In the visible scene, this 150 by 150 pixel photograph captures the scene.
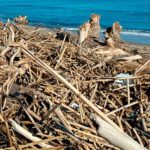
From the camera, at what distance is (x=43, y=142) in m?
4.11

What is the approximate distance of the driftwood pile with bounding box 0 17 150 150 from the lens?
3.80m

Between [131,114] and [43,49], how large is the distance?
2.47 meters

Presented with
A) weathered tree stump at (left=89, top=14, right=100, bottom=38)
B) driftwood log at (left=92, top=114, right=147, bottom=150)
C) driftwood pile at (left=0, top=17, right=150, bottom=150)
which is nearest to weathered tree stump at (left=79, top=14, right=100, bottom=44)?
weathered tree stump at (left=89, top=14, right=100, bottom=38)

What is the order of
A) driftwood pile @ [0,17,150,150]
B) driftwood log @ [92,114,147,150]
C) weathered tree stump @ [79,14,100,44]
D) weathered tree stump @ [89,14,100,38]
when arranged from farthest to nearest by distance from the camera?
weathered tree stump @ [89,14,100,38]
weathered tree stump @ [79,14,100,44]
driftwood pile @ [0,17,150,150]
driftwood log @ [92,114,147,150]

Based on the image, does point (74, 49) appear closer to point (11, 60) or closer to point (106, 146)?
point (11, 60)

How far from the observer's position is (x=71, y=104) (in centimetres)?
472

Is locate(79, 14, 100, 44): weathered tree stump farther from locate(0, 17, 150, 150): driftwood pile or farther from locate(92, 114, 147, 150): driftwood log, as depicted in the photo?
locate(92, 114, 147, 150): driftwood log

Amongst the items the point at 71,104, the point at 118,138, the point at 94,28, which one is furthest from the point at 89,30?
the point at 118,138

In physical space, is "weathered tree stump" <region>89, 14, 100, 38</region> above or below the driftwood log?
above

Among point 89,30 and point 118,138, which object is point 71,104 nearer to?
point 118,138

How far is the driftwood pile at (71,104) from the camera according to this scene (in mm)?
A: 3803

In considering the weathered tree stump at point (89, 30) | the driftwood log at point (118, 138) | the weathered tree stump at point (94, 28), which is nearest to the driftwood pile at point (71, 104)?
the driftwood log at point (118, 138)

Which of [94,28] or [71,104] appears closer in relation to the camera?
[71,104]

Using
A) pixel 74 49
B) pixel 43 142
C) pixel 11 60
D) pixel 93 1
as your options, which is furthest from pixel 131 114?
pixel 93 1
